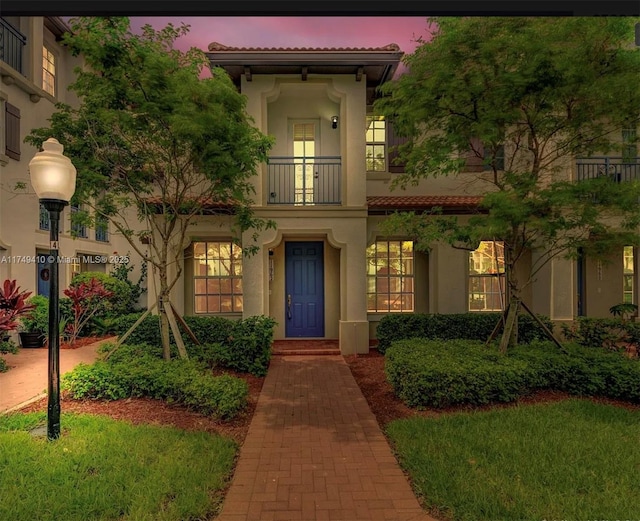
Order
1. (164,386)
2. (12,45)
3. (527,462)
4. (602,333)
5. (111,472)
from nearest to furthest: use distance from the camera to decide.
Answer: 1. (111,472)
2. (527,462)
3. (164,386)
4. (602,333)
5. (12,45)

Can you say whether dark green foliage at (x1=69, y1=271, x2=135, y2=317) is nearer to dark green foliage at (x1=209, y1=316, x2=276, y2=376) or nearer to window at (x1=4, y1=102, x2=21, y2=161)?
window at (x1=4, y1=102, x2=21, y2=161)

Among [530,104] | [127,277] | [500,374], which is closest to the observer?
[500,374]

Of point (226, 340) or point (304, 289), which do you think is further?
point (304, 289)

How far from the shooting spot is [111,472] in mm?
3277

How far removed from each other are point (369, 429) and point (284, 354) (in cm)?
418

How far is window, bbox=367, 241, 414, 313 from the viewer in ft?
32.3

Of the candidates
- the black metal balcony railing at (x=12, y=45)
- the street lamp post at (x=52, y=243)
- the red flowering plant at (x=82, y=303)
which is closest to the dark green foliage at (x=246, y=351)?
the street lamp post at (x=52, y=243)

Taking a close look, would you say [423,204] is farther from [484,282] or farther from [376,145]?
[484,282]

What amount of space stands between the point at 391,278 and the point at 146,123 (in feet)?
23.2

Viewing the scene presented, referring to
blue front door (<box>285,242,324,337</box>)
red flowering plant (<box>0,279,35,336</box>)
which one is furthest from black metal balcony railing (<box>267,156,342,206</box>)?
red flowering plant (<box>0,279,35,336</box>)

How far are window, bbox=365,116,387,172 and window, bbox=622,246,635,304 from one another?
780cm

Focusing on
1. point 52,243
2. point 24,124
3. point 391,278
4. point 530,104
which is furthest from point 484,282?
point 24,124

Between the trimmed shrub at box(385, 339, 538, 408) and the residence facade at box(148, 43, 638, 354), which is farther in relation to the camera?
the residence facade at box(148, 43, 638, 354)

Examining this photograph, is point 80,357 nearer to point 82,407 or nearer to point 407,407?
point 82,407
